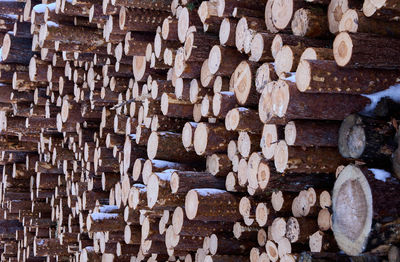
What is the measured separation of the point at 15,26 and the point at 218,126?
3251 millimetres

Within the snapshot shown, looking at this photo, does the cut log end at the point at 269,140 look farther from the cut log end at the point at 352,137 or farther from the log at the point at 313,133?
the cut log end at the point at 352,137

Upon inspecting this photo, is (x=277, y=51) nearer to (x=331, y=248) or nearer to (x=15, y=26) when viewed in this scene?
(x=331, y=248)

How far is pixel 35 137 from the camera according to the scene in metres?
6.31

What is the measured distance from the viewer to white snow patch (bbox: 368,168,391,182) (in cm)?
207

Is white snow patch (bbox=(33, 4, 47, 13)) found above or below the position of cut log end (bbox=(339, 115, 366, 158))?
above

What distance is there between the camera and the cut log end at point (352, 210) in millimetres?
2049

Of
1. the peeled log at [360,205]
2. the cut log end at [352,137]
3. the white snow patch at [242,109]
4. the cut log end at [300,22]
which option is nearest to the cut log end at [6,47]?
the white snow patch at [242,109]

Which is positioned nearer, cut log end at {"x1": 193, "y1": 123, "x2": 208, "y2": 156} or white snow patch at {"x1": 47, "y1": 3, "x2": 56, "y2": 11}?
cut log end at {"x1": 193, "y1": 123, "x2": 208, "y2": 156}

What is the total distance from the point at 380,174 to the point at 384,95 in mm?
369

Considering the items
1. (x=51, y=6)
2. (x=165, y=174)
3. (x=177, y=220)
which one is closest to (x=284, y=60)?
(x=165, y=174)

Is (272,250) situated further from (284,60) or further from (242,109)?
(284,60)

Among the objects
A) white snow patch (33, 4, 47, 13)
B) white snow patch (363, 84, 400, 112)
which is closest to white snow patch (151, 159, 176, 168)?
white snow patch (363, 84, 400, 112)

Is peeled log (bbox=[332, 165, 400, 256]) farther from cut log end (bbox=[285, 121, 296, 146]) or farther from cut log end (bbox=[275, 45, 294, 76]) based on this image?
cut log end (bbox=[275, 45, 294, 76])

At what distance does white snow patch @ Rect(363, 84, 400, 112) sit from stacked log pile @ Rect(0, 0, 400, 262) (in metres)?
0.02
